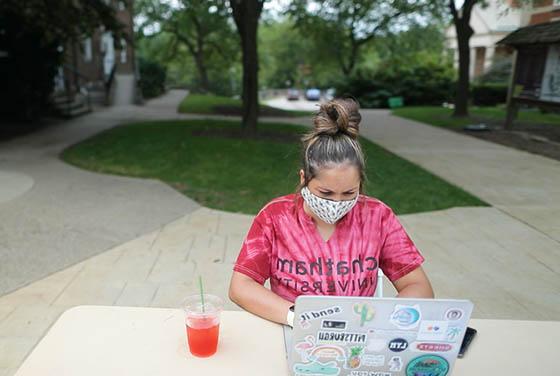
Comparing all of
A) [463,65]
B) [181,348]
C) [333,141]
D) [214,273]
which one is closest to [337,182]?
[333,141]

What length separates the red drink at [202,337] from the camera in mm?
1449

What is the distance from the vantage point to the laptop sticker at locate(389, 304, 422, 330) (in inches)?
46.8

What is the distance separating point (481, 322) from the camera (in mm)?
1670

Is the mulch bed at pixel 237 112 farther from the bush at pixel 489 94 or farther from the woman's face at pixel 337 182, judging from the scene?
the woman's face at pixel 337 182

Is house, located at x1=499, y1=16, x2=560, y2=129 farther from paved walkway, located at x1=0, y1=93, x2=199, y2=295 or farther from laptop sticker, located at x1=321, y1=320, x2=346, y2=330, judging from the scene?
laptop sticker, located at x1=321, y1=320, x2=346, y2=330

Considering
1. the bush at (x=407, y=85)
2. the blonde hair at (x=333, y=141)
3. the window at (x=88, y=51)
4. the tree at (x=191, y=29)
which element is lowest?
the bush at (x=407, y=85)

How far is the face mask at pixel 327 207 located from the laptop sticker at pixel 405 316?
0.63 metres

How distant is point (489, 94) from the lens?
936 inches

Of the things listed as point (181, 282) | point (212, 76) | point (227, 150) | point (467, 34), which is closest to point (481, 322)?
point (181, 282)

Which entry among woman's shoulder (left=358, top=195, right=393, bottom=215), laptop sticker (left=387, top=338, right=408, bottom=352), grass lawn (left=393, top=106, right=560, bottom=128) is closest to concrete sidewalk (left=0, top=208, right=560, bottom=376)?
woman's shoulder (left=358, top=195, right=393, bottom=215)

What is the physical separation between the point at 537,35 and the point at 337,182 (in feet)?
37.8

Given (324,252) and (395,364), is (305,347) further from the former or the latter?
(324,252)

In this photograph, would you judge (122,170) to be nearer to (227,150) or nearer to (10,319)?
(227,150)

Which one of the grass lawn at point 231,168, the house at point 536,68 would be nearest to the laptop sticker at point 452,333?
the grass lawn at point 231,168
